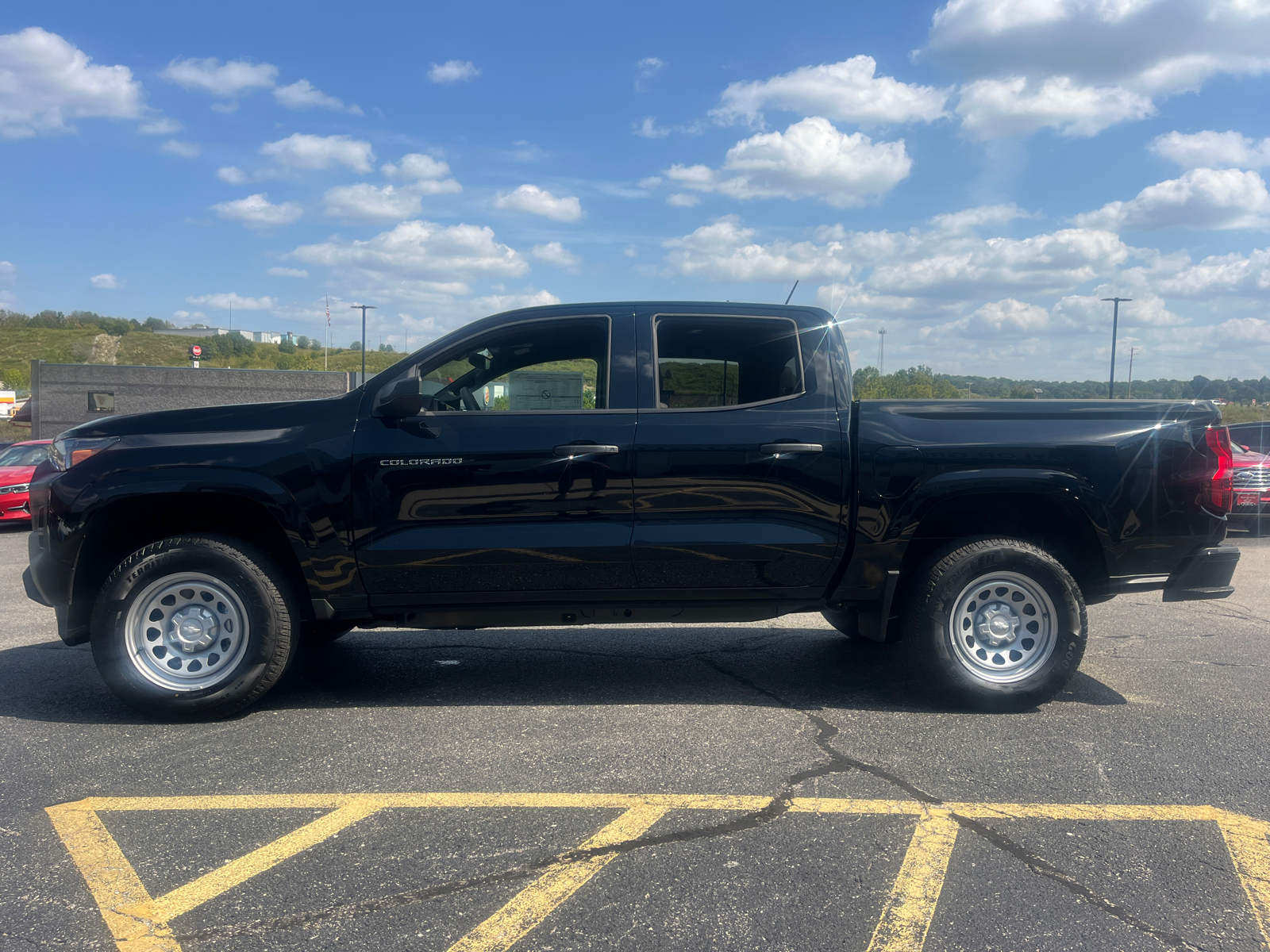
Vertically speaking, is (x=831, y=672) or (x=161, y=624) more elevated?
(x=161, y=624)

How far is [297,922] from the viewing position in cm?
268

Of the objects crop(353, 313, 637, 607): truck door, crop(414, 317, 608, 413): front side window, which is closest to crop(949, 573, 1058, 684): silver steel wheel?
crop(353, 313, 637, 607): truck door

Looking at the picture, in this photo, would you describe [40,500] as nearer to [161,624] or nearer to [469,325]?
[161,624]

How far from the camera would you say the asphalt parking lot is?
270 centimetres

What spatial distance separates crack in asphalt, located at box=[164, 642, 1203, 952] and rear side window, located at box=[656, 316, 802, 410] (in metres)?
1.84

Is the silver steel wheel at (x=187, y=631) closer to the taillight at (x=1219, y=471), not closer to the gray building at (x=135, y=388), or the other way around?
the taillight at (x=1219, y=471)

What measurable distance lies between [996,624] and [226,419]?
3.97 m

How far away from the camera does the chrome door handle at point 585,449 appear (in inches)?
178

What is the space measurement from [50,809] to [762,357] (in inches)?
146

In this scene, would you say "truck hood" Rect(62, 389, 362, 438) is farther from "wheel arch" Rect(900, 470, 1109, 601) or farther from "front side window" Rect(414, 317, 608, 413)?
"wheel arch" Rect(900, 470, 1109, 601)

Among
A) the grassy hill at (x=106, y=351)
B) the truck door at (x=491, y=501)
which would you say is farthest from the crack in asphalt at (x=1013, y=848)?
the grassy hill at (x=106, y=351)

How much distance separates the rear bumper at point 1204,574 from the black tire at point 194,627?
4.48 metres

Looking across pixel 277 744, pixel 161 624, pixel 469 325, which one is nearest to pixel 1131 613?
pixel 469 325

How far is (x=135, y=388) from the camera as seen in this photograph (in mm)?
39250
